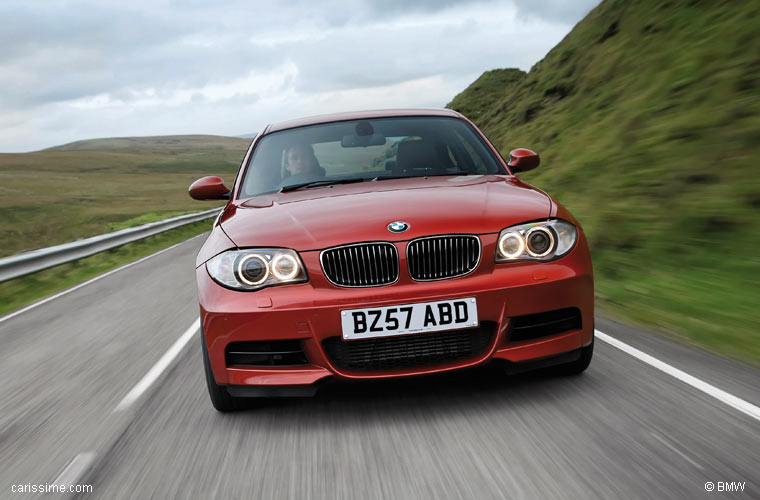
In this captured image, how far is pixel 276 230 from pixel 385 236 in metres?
0.57

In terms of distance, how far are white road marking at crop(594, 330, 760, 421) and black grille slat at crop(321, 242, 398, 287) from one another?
5.33ft

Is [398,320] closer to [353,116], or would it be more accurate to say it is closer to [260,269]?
[260,269]

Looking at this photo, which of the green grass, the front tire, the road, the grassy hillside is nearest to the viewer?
the road

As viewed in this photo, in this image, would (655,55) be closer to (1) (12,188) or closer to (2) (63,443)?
(2) (63,443)

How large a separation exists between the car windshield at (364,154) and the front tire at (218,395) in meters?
1.40

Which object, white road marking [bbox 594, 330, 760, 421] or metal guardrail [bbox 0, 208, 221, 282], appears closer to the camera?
white road marking [bbox 594, 330, 760, 421]

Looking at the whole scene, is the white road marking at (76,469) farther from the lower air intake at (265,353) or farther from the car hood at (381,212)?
the car hood at (381,212)

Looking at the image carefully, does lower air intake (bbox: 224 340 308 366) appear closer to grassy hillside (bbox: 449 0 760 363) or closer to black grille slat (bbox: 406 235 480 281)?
black grille slat (bbox: 406 235 480 281)

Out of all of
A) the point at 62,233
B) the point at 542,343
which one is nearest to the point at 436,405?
the point at 542,343

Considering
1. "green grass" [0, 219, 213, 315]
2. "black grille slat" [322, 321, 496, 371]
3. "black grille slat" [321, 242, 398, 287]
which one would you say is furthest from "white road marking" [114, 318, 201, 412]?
"green grass" [0, 219, 213, 315]

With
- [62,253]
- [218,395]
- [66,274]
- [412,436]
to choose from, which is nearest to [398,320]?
[412,436]

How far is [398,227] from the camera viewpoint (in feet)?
10.9

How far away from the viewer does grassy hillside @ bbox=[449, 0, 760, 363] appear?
5.69m

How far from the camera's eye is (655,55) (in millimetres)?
16969
